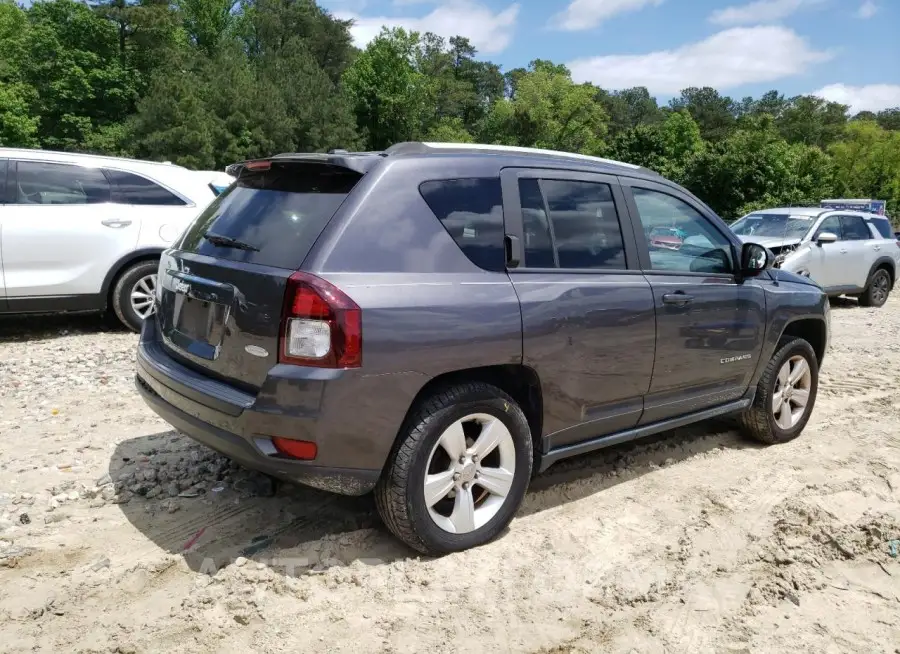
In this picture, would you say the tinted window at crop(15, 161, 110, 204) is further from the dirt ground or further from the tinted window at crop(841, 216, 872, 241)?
the tinted window at crop(841, 216, 872, 241)

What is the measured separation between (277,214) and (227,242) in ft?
1.00

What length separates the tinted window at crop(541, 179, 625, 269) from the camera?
3791mm

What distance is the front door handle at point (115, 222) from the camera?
759 cm

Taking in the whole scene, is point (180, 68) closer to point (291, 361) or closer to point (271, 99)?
point (271, 99)

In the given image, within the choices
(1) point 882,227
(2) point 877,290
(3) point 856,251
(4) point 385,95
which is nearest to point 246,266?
(3) point 856,251

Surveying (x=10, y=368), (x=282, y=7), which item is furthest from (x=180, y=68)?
(x=10, y=368)

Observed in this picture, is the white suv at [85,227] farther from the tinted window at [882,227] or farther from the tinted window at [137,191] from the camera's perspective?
the tinted window at [882,227]

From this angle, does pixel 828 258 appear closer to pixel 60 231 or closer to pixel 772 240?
pixel 772 240

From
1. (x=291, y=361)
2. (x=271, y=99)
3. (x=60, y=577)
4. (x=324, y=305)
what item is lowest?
(x=60, y=577)

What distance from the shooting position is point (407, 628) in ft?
9.53

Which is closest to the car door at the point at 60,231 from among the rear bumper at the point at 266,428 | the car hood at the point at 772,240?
the rear bumper at the point at 266,428

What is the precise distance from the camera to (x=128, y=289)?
25.5 feet

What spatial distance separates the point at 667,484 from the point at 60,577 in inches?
129

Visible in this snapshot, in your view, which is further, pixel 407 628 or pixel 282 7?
pixel 282 7
